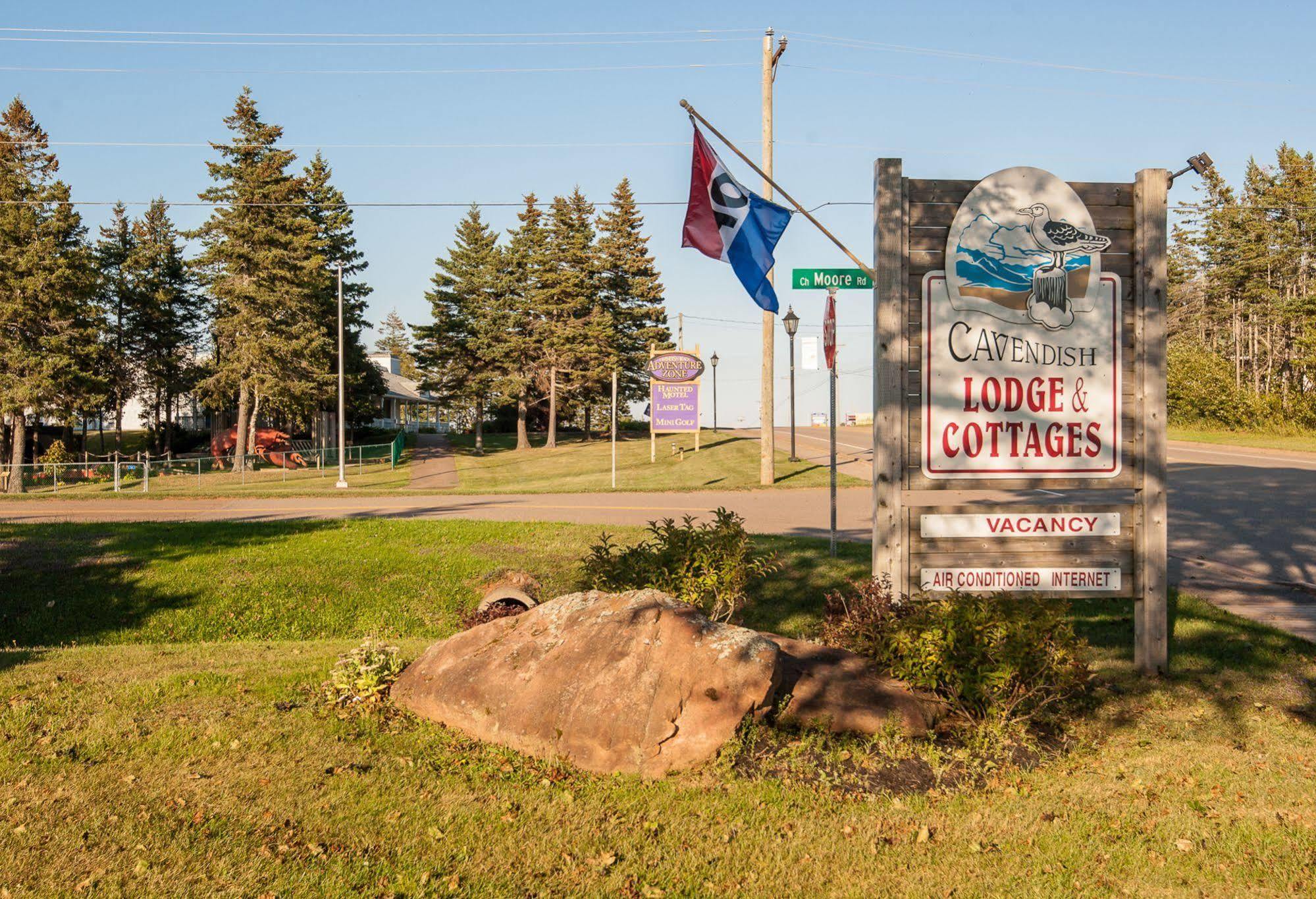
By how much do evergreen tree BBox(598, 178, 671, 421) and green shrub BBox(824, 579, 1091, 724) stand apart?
4940 cm

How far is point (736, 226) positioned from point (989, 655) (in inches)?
216

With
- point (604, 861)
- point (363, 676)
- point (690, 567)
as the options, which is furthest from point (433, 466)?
point (604, 861)

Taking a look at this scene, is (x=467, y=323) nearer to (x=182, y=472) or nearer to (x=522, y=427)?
(x=522, y=427)

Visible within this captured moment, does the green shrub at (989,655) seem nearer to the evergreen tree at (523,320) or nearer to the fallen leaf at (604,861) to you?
the fallen leaf at (604,861)

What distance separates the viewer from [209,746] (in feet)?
17.9

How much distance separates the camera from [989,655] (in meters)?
5.93

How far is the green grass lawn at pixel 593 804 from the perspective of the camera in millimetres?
4102

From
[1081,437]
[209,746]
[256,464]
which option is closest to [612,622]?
[209,746]

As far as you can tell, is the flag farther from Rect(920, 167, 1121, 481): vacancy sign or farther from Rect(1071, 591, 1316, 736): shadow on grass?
Rect(1071, 591, 1316, 736): shadow on grass

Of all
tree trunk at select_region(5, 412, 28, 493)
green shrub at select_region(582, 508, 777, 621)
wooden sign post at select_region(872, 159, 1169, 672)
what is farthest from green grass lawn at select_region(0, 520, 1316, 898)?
tree trunk at select_region(5, 412, 28, 493)

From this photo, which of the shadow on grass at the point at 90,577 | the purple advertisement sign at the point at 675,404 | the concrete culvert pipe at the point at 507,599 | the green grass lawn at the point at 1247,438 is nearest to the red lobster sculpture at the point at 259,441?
the purple advertisement sign at the point at 675,404

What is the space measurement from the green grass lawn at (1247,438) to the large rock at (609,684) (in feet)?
107

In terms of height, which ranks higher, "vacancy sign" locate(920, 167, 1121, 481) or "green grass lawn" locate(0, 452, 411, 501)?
"vacancy sign" locate(920, 167, 1121, 481)

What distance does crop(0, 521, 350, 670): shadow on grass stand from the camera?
Answer: 36.5 feet
